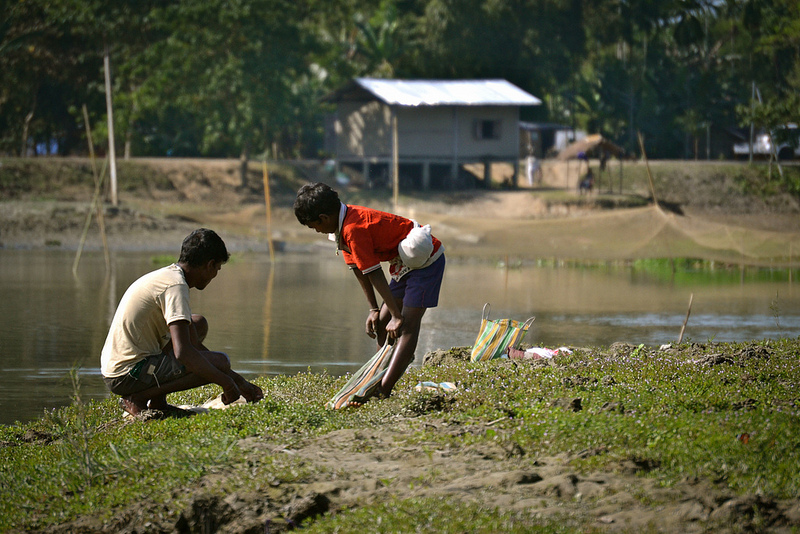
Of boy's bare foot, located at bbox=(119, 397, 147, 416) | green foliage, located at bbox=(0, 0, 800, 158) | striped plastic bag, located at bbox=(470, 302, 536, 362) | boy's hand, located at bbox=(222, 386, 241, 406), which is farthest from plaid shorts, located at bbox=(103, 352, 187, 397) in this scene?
green foliage, located at bbox=(0, 0, 800, 158)

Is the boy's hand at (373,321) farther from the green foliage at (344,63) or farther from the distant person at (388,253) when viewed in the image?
the green foliage at (344,63)

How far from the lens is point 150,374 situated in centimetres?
563

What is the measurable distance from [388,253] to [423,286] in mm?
287

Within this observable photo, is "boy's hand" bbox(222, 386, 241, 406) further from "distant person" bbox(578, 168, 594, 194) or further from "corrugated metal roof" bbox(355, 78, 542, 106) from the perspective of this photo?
"distant person" bbox(578, 168, 594, 194)

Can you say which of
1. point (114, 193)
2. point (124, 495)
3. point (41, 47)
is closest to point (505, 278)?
point (114, 193)

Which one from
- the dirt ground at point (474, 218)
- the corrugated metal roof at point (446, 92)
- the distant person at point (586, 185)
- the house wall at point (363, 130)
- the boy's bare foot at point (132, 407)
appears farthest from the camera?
the house wall at point (363, 130)

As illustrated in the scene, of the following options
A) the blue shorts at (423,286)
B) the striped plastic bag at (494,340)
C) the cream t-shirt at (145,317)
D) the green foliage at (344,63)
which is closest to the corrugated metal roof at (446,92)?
the green foliage at (344,63)

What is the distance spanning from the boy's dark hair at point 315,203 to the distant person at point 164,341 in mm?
543

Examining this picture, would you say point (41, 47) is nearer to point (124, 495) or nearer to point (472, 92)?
point (472, 92)

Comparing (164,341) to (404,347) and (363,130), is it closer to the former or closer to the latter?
(404,347)

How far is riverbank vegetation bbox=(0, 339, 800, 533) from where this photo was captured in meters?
3.56

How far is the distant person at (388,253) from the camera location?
549cm

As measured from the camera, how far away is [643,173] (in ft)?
116

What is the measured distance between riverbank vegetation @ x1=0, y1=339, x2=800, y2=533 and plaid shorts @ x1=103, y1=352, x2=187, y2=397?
0.83 ft
